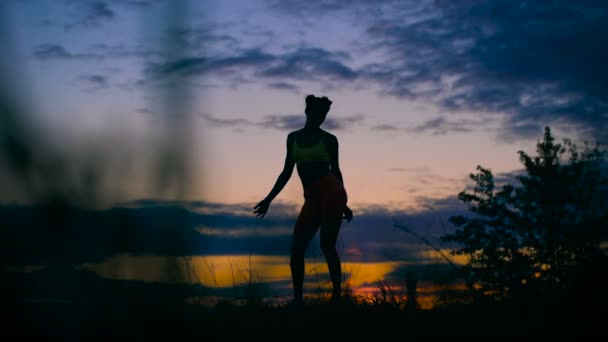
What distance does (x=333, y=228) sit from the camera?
22.4ft

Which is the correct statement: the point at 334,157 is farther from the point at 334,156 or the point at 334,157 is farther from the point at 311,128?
the point at 311,128

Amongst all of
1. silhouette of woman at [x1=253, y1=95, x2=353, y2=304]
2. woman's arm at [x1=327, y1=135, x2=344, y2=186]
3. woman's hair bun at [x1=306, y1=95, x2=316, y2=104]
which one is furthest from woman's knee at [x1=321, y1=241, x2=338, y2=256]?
woman's hair bun at [x1=306, y1=95, x2=316, y2=104]

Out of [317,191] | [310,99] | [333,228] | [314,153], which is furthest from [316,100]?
[333,228]

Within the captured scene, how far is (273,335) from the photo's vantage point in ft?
17.1

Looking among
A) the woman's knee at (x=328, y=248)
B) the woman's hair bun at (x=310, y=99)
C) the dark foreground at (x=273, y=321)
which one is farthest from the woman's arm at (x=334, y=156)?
the dark foreground at (x=273, y=321)

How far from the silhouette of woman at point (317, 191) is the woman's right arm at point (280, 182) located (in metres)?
0.03

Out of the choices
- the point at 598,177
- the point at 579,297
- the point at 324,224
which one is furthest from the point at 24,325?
the point at 598,177

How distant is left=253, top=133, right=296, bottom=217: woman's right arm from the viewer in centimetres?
712

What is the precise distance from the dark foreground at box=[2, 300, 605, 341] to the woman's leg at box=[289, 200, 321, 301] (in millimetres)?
340

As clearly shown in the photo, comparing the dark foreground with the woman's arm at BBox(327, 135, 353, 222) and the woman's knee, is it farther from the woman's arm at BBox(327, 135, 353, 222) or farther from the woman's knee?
the woman's arm at BBox(327, 135, 353, 222)

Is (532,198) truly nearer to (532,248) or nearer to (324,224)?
(532,248)

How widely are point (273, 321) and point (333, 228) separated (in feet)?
4.43

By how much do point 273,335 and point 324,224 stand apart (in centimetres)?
189

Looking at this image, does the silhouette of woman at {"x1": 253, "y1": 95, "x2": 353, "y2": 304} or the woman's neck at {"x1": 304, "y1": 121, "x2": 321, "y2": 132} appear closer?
the silhouette of woman at {"x1": 253, "y1": 95, "x2": 353, "y2": 304}
